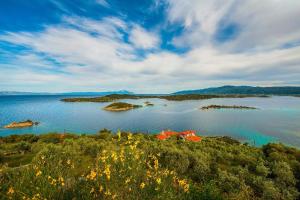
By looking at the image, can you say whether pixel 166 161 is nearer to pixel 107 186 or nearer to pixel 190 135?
pixel 107 186

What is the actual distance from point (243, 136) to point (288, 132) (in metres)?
14.4

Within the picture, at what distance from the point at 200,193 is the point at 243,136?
5897 centimetres

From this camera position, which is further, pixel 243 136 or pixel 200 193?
pixel 243 136

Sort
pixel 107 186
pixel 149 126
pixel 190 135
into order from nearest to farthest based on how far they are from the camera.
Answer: pixel 107 186 → pixel 190 135 → pixel 149 126

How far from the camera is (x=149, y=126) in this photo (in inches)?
3000

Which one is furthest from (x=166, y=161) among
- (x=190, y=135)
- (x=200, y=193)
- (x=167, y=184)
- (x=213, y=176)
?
(x=190, y=135)

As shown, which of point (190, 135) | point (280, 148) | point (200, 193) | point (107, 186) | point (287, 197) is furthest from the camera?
point (190, 135)

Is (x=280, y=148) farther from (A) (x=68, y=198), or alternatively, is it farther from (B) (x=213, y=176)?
(A) (x=68, y=198)

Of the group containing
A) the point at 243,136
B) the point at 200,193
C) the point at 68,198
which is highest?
the point at 68,198

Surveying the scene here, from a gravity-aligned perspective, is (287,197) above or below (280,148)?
above

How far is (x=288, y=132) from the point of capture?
6088 centimetres

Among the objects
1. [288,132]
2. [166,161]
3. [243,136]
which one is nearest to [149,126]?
[243,136]

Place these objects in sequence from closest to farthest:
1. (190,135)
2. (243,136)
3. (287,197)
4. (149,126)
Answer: (287,197)
(190,135)
(243,136)
(149,126)

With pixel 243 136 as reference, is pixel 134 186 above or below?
above
